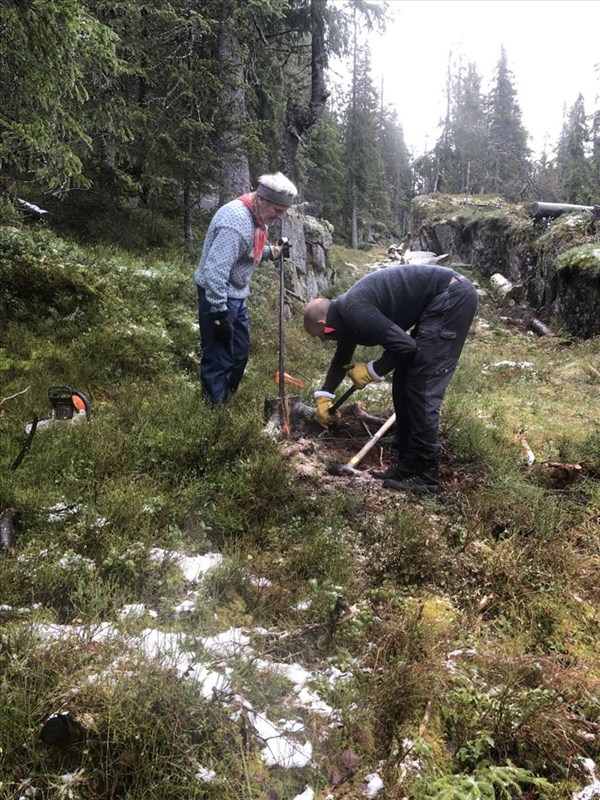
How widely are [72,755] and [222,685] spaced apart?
562 millimetres

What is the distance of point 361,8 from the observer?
1291 cm

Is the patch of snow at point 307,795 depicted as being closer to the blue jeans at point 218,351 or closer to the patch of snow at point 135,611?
the patch of snow at point 135,611

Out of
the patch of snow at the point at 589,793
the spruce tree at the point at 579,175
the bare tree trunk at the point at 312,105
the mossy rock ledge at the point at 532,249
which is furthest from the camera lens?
the spruce tree at the point at 579,175

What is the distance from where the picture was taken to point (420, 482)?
4.04 meters

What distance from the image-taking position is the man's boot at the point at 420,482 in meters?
3.97

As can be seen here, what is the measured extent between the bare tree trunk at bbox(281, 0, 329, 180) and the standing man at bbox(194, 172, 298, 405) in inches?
385

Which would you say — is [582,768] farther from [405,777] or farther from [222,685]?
[222,685]

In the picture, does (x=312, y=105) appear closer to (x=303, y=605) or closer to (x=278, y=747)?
(x=303, y=605)

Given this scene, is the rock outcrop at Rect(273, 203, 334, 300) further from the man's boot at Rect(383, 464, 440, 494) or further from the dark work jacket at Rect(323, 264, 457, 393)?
the man's boot at Rect(383, 464, 440, 494)

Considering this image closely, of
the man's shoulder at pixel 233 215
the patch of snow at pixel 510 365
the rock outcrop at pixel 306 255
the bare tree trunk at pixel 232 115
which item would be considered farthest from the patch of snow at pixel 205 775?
the rock outcrop at pixel 306 255

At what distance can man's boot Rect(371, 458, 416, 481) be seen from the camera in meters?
4.18

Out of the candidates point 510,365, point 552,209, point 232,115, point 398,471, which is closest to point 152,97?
point 232,115

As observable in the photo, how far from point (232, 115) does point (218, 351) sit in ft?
24.9

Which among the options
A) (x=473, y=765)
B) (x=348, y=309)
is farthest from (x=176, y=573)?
(x=348, y=309)
